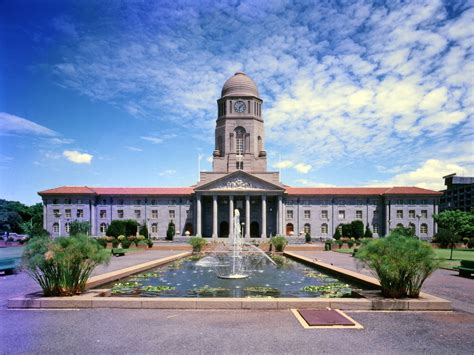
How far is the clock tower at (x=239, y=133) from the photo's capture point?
76.5 metres

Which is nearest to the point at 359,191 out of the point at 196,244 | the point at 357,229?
the point at 357,229

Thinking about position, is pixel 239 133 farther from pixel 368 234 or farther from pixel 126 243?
pixel 126 243

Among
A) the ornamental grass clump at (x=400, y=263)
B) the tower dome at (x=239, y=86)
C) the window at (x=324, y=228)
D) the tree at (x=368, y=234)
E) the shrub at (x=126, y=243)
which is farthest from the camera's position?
the tower dome at (x=239, y=86)

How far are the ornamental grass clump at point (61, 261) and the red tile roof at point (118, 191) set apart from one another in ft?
204

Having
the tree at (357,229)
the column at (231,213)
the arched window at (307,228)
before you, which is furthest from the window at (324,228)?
the column at (231,213)

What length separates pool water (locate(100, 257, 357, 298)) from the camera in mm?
14443

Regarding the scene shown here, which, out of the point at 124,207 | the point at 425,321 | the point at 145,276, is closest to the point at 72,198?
the point at 124,207

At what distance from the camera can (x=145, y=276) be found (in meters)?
19.4

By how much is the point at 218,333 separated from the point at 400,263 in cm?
644

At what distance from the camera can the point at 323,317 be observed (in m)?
10.2

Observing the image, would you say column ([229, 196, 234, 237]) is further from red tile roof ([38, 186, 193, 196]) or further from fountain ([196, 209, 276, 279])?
fountain ([196, 209, 276, 279])

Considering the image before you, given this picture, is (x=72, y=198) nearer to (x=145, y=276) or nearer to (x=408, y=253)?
(x=145, y=276)

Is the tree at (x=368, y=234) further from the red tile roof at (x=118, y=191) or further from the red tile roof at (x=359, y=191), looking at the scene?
the red tile roof at (x=118, y=191)

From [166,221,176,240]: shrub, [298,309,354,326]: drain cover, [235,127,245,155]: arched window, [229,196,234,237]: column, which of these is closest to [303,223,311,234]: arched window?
[229,196,234,237]: column
